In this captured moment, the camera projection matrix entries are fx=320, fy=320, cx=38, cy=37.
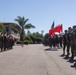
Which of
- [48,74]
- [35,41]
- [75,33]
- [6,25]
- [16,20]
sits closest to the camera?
[48,74]

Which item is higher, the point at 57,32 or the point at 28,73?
the point at 57,32

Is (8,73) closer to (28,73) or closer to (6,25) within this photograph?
(28,73)

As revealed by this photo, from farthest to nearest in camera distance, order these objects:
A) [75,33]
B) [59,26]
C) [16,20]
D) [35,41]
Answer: [35,41] → [16,20] → [59,26] → [75,33]

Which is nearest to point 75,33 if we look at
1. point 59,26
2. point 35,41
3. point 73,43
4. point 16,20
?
point 73,43

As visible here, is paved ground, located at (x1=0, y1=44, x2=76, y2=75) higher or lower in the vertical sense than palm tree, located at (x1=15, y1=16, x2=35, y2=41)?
lower

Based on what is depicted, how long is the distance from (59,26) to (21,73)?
27848 millimetres

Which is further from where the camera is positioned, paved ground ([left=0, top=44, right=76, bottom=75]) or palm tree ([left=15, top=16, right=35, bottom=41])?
palm tree ([left=15, top=16, right=35, bottom=41])

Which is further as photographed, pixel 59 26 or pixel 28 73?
pixel 59 26

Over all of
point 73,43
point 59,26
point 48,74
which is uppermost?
point 59,26

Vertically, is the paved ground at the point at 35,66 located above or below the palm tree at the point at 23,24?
below

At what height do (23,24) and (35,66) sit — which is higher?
(23,24)

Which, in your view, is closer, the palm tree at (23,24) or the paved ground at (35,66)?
the paved ground at (35,66)

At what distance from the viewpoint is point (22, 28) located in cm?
9931

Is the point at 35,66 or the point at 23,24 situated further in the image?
the point at 23,24
